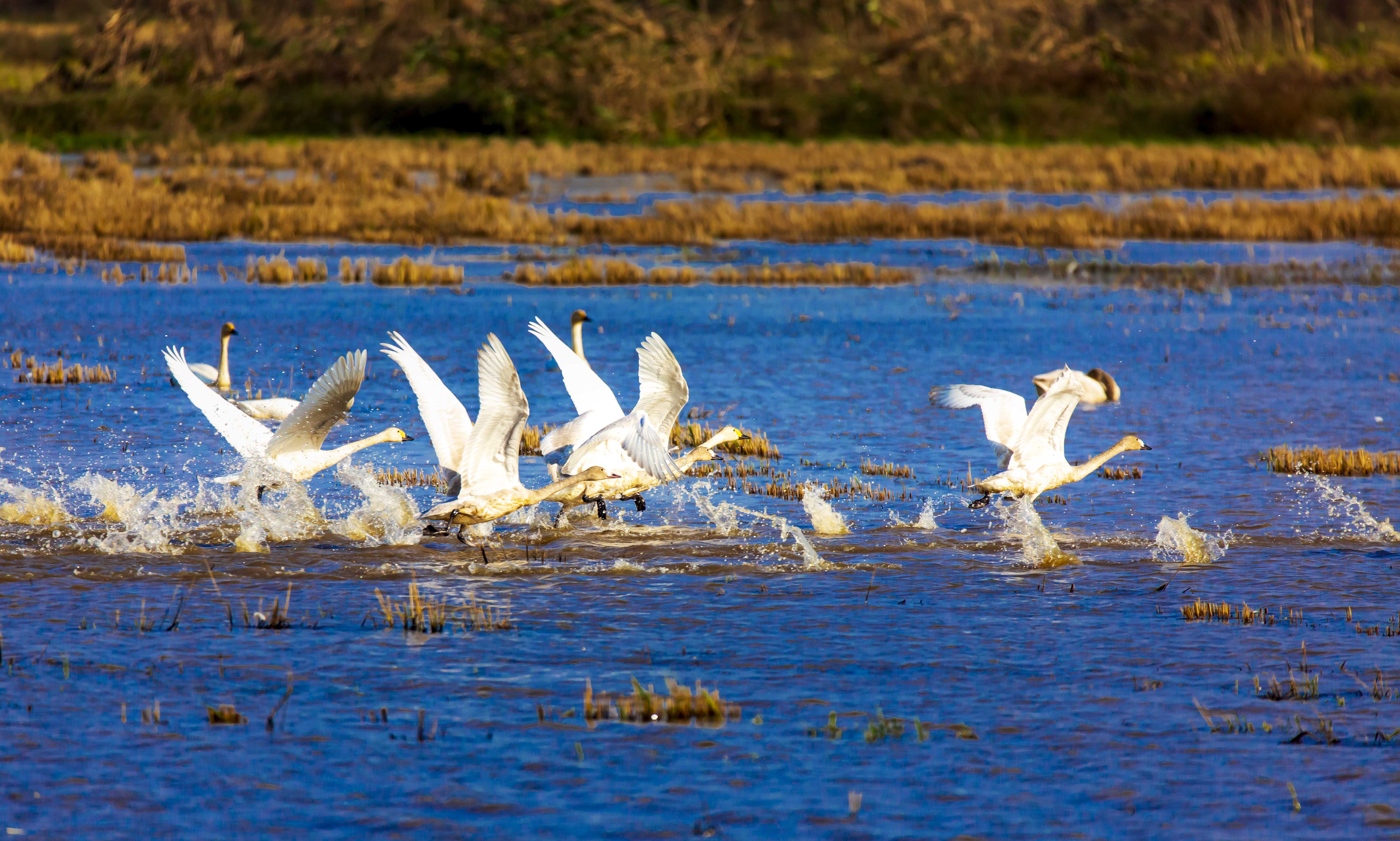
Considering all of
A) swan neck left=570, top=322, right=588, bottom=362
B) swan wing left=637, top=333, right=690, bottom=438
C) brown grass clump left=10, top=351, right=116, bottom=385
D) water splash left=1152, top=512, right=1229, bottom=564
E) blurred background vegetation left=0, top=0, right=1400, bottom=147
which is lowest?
water splash left=1152, top=512, right=1229, bottom=564

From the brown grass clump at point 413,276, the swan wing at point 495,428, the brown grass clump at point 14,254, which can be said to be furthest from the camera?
→ the brown grass clump at point 14,254

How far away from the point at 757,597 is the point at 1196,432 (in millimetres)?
7158

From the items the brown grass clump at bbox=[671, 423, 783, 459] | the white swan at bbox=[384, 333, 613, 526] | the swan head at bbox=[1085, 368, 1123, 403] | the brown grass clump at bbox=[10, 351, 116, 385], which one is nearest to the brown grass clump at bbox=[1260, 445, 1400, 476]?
the swan head at bbox=[1085, 368, 1123, 403]

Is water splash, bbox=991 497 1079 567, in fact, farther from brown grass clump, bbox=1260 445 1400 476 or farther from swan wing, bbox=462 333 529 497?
brown grass clump, bbox=1260 445 1400 476

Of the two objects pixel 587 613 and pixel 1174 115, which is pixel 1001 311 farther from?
pixel 1174 115

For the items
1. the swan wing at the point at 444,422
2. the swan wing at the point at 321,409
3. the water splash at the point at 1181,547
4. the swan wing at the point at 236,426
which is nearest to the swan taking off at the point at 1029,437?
the water splash at the point at 1181,547

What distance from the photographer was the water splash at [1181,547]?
1039 cm

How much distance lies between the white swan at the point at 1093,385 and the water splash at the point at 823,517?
5.25 feet

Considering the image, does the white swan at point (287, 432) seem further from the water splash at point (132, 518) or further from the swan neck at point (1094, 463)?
the swan neck at point (1094, 463)

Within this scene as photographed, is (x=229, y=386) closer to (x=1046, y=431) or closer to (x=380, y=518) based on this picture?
(x=380, y=518)

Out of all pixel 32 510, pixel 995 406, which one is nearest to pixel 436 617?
pixel 32 510

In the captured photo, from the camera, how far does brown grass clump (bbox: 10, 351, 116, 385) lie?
1581 centimetres

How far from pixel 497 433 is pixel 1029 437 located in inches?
146

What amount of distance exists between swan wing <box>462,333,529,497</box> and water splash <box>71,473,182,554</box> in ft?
6.17
